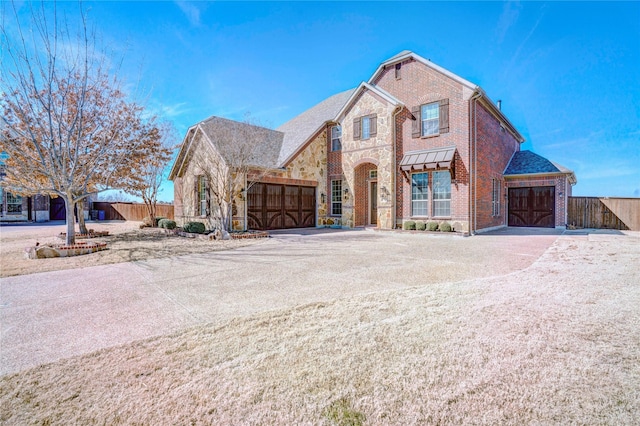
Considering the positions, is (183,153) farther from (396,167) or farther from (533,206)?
(533,206)

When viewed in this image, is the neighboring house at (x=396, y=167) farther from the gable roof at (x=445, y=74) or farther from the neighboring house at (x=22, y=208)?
the neighboring house at (x=22, y=208)

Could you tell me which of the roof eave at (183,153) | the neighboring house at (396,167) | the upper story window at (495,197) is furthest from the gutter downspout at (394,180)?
the roof eave at (183,153)

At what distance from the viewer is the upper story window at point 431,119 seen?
13.8 meters

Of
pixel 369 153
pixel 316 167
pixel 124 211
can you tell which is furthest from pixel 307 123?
pixel 124 211

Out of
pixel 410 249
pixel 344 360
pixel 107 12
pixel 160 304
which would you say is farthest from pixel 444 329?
pixel 107 12

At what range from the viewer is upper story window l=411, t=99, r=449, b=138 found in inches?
543

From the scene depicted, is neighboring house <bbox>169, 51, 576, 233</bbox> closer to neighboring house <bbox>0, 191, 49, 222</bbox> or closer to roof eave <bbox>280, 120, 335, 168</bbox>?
roof eave <bbox>280, 120, 335, 168</bbox>

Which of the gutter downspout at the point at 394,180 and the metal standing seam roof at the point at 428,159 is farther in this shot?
the gutter downspout at the point at 394,180

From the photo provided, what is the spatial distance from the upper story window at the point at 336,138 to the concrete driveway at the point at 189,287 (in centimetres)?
950

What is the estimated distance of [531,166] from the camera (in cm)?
1728

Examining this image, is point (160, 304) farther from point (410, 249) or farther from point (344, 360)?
point (410, 249)

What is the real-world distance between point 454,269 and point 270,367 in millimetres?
5093

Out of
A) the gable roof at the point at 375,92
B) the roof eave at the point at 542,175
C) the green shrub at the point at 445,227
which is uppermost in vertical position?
the gable roof at the point at 375,92

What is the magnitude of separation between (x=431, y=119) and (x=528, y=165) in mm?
7592
